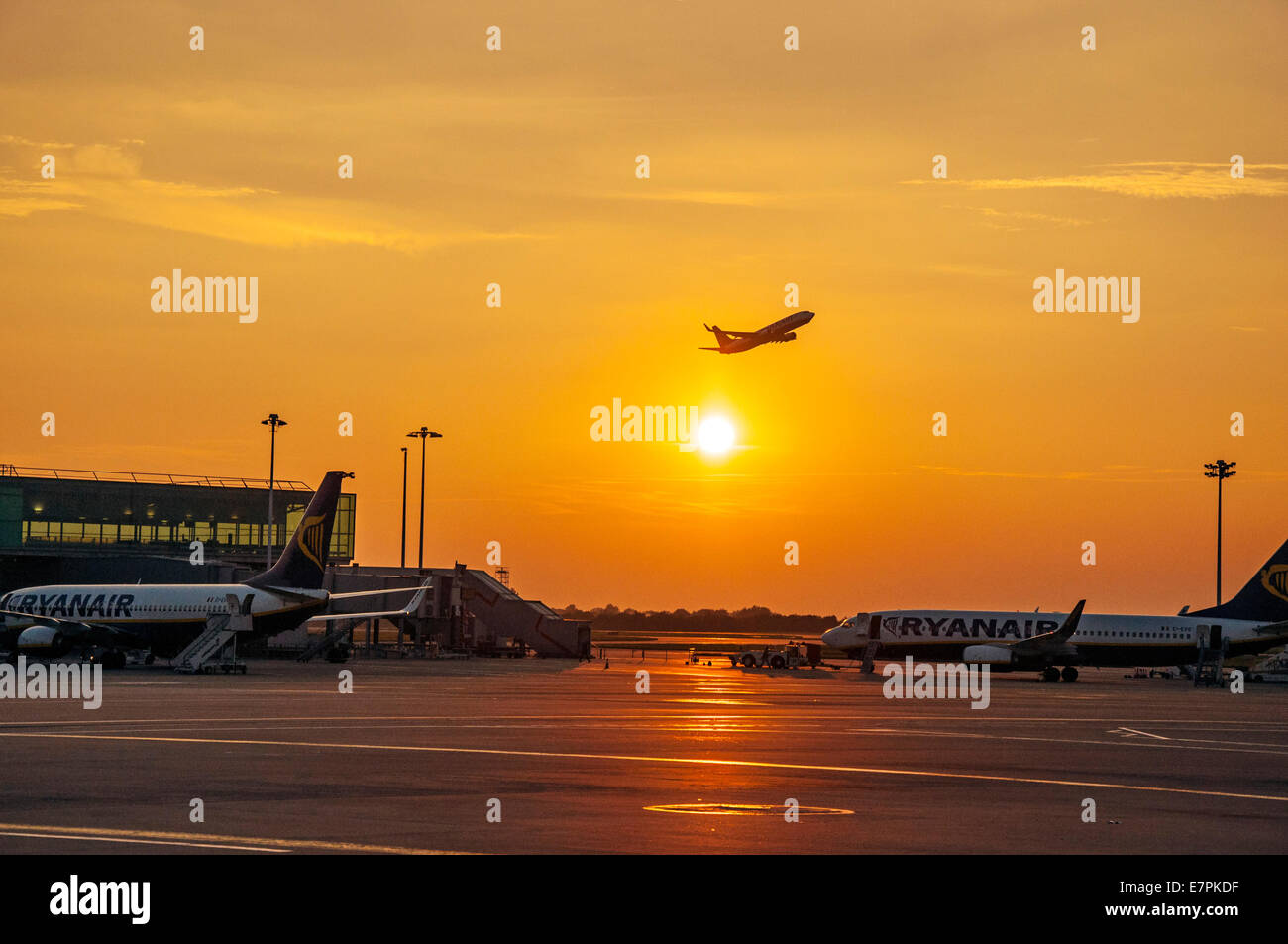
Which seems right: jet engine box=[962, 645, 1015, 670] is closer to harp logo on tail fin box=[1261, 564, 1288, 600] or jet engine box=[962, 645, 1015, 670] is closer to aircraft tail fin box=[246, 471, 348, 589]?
harp logo on tail fin box=[1261, 564, 1288, 600]

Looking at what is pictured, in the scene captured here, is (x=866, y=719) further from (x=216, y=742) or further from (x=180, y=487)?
(x=180, y=487)

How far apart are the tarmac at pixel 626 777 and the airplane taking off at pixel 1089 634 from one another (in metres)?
38.1

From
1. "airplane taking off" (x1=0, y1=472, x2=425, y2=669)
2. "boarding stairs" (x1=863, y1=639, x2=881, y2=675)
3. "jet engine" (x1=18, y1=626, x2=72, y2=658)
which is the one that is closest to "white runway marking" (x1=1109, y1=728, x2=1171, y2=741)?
"airplane taking off" (x1=0, y1=472, x2=425, y2=669)

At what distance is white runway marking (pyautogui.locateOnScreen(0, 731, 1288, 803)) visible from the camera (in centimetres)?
2323

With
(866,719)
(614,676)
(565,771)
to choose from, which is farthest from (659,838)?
(614,676)

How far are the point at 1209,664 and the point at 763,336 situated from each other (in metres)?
35.6

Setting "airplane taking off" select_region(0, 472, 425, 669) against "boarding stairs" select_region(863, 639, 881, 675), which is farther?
"boarding stairs" select_region(863, 639, 881, 675)

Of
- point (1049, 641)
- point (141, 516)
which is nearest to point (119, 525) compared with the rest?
point (141, 516)

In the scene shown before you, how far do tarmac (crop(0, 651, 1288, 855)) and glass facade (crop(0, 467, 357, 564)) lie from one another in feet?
253

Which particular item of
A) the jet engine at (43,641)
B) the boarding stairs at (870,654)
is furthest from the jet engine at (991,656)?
Result: the jet engine at (43,641)

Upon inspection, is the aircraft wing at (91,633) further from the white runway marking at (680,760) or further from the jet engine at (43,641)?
the white runway marking at (680,760)

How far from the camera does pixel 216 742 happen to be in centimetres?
2920

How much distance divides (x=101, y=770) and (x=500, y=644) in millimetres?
89151
